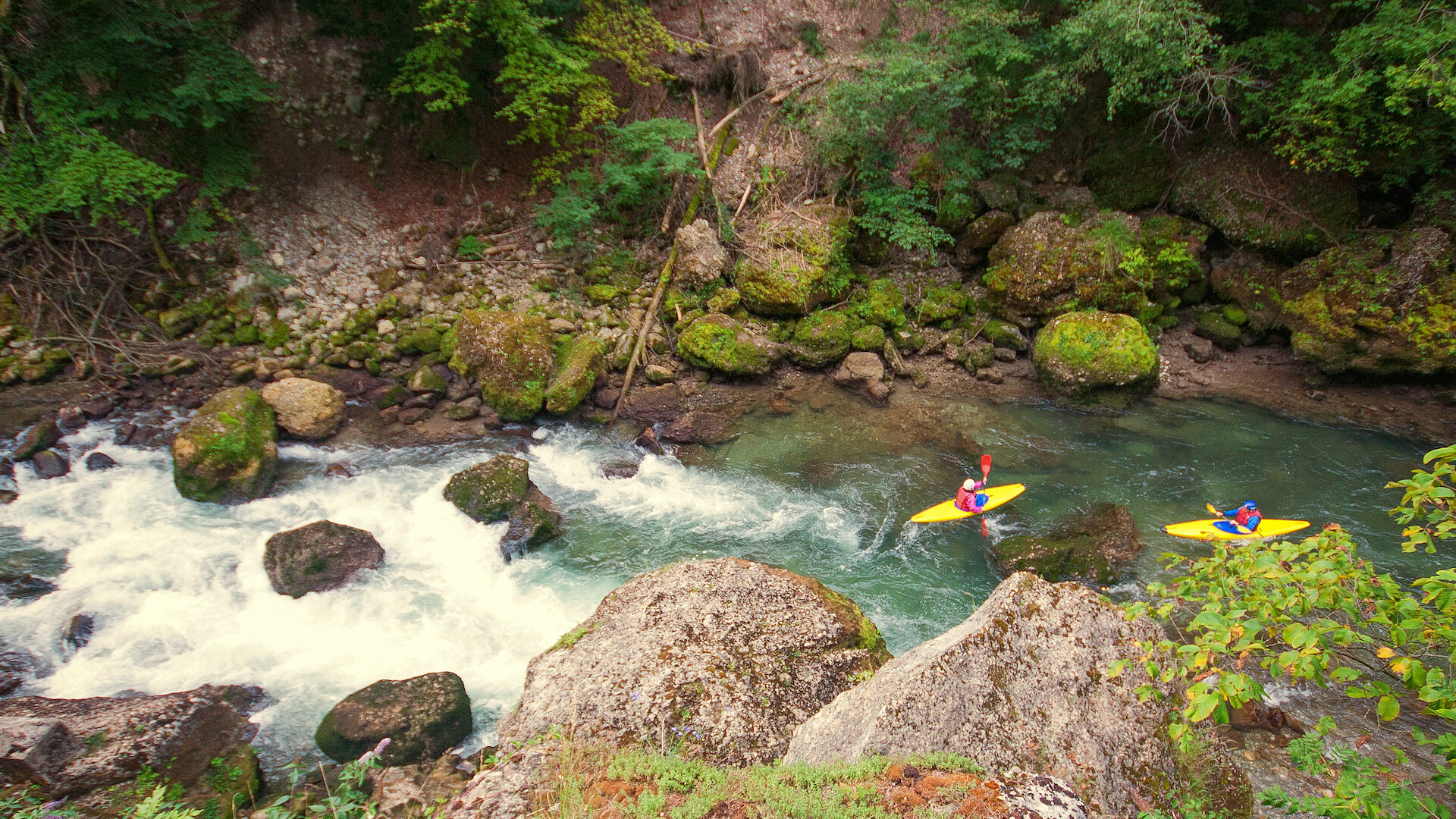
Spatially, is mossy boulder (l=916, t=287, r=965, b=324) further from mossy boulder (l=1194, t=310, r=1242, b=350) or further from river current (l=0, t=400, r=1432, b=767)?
mossy boulder (l=1194, t=310, r=1242, b=350)

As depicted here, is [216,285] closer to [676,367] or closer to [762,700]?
[676,367]

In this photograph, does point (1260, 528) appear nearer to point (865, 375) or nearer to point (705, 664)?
point (865, 375)

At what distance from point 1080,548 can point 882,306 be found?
5181mm

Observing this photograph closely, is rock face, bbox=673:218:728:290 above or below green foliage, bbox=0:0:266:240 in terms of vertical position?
below

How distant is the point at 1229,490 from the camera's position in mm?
8273

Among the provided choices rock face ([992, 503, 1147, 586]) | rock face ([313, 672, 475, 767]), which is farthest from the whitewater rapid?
rock face ([992, 503, 1147, 586])

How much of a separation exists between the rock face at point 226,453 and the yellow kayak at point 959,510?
816 cm

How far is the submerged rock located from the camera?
3.32 meters

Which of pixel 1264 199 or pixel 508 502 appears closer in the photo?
pixel 508 502

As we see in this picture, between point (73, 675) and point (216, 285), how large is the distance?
6423mm

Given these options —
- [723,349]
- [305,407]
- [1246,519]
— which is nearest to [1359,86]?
[1246,519]

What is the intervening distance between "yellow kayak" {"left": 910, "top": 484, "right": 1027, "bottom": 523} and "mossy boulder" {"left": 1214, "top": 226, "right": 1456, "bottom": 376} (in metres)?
5.51

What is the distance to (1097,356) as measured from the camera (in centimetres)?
969

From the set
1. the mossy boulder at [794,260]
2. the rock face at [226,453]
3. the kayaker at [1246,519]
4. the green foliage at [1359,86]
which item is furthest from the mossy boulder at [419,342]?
the green foliage at [1359,86]
